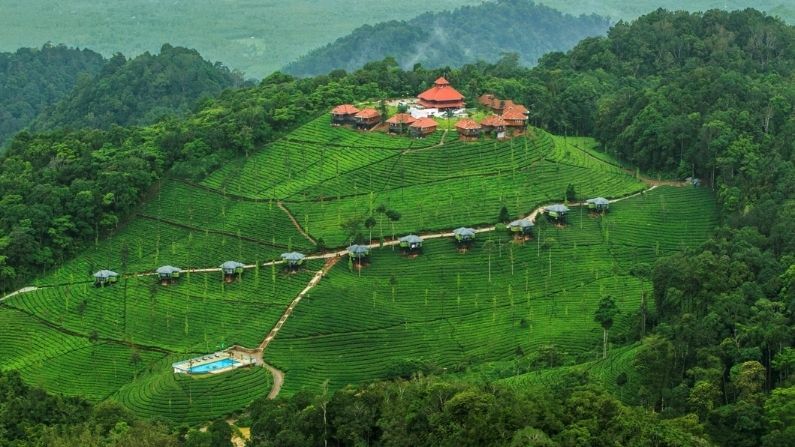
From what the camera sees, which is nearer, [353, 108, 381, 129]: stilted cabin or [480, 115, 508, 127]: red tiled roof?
[480, 115, 508, 127]: red tiled roof

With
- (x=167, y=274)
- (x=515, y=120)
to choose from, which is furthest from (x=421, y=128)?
(x=167, y=274)

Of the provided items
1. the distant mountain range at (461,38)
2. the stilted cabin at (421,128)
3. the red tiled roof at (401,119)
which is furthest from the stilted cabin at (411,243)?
the distant mountain range at (461,38)

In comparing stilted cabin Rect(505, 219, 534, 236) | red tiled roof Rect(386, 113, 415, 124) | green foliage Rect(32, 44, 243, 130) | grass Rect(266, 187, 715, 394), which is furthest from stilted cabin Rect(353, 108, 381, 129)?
green foliage Rect(32, 44, 243, 130)

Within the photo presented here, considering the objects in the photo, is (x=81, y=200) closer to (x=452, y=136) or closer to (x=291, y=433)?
(x=452, y=136)

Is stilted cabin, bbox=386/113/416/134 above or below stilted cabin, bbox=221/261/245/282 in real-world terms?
above

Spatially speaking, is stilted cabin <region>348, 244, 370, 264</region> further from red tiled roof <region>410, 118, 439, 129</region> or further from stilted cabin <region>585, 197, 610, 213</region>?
red tiled roof <region>410, 118, 439, 129</region>
